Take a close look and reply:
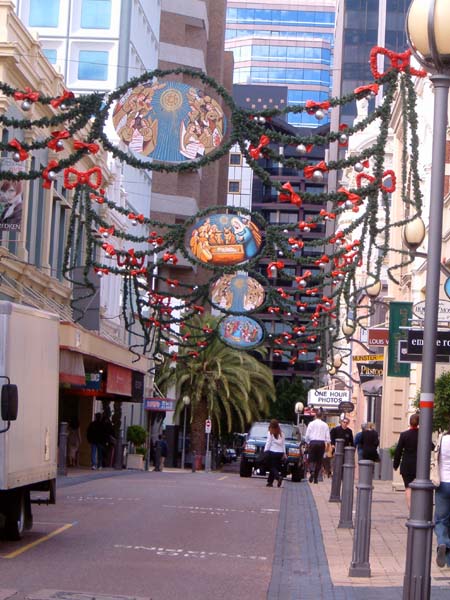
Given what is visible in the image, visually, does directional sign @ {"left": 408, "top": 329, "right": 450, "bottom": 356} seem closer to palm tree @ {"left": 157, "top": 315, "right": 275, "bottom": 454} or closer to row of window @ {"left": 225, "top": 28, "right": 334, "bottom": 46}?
palm tree @ {"left": 157, "top": 315, "right": 275, "bottom": 454}

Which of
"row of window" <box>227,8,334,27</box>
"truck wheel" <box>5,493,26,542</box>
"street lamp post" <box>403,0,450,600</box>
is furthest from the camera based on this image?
"row of window" <box>227,8,334,27</box>

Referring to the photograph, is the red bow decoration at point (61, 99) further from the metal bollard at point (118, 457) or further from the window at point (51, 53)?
the window at point (51, 53)

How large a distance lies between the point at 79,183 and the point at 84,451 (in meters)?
26.8

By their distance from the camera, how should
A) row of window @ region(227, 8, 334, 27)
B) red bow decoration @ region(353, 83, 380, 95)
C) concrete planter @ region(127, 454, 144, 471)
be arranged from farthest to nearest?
1. row of window @ region(227, 8, 334, 27)
2. concrete planter @ region(127, 454, 144, 471)
3. red bow decoration @ region(353, 83, 380, 95)

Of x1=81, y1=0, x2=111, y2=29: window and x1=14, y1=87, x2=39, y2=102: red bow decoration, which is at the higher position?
x1=81, y1=0, x2=111, y2=29: window

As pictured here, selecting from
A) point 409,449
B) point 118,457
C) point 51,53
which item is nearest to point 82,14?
point 51,53

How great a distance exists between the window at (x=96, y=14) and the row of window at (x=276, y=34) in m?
122

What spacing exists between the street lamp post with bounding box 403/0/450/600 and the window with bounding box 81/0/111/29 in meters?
46.9

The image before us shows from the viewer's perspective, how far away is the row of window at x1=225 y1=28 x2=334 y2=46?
6905 inches

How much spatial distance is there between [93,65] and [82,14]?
2.21 metres

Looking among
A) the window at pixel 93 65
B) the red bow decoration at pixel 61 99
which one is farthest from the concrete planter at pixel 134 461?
the red bow decoration at pixel 61 99

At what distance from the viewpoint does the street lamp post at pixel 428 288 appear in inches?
350

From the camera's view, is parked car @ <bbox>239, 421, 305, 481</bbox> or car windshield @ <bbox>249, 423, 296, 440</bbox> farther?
car windshield @ <bbox>249, 423, 296, 440</bbox>

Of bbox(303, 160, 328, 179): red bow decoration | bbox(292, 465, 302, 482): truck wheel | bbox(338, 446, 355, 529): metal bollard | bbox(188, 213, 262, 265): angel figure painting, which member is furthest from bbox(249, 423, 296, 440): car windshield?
bbox(303, 160, 328, 179): red bow decoration
